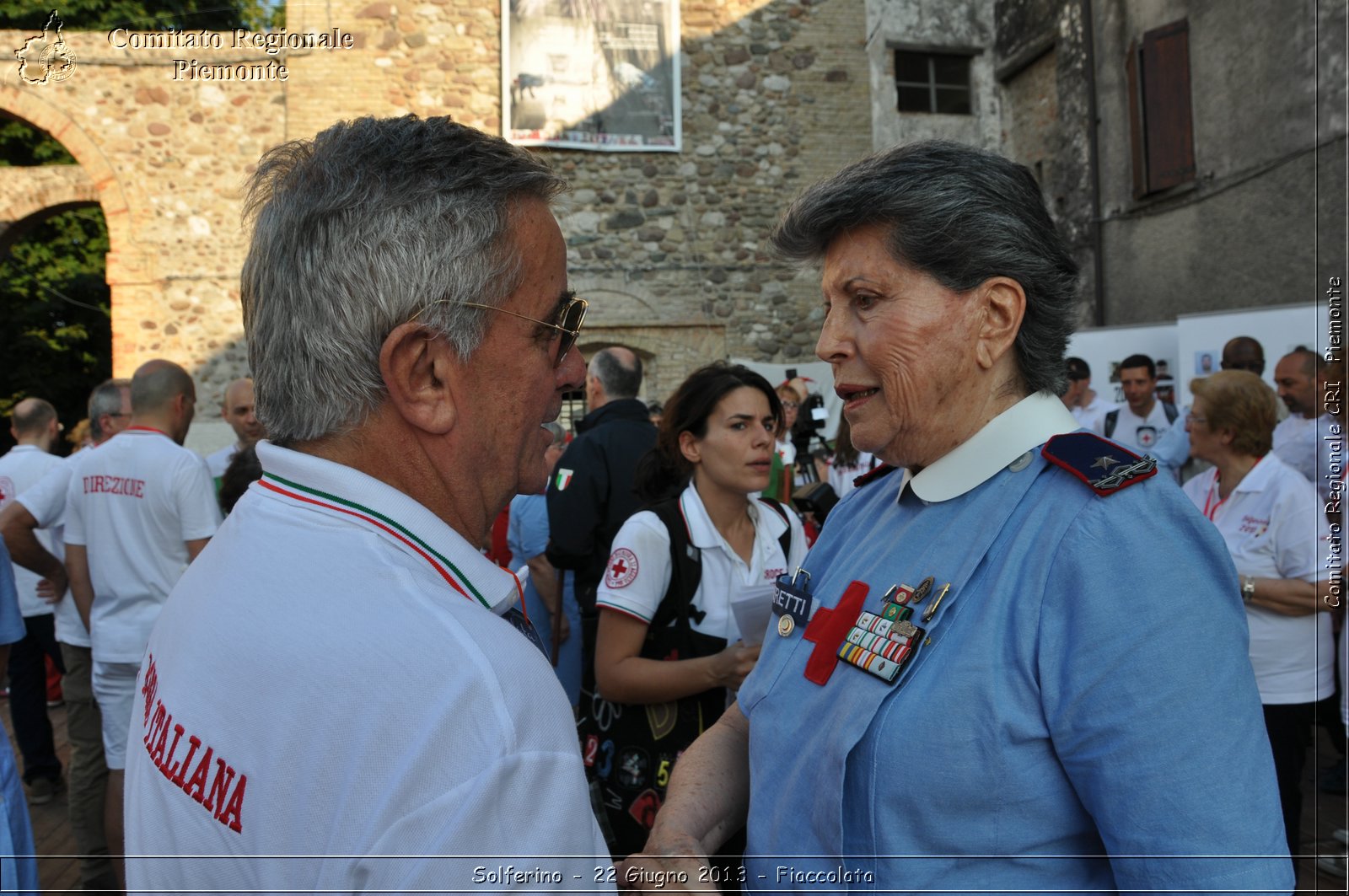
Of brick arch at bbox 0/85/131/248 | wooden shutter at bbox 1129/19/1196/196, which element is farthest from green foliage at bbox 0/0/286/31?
wooden shutter at bbox 1129/19/1196/196

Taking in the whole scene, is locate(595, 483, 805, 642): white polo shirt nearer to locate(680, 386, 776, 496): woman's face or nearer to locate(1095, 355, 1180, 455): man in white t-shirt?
locate(680, 386, 776, 496): woman's face

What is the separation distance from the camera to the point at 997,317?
1516 mm

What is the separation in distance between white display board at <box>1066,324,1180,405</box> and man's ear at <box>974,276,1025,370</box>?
693cm

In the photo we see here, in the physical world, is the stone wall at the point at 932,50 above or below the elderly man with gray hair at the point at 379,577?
above

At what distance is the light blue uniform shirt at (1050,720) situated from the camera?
1.17 m

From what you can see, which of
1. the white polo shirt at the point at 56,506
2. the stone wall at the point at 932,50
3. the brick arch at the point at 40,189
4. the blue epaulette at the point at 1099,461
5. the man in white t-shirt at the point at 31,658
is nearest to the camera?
the blue epaulette at the point at 1099,461

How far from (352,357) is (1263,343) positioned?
272 inches

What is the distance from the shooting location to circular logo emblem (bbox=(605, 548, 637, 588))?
2.83 meters

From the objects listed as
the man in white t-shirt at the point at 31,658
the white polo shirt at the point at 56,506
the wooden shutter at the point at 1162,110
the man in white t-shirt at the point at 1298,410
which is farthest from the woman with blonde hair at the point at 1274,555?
the wooden shutter at the point at 1162,110

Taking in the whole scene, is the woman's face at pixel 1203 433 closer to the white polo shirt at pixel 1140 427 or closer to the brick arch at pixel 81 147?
the white polo shirt at pixel 1140 427

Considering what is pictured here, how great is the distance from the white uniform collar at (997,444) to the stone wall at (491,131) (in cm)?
1065

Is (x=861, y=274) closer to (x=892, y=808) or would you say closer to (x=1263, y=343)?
(x=892, y=808)

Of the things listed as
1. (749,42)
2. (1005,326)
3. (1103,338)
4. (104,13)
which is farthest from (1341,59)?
(104,13)

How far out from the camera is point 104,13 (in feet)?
31.2
